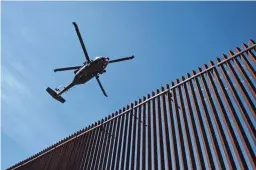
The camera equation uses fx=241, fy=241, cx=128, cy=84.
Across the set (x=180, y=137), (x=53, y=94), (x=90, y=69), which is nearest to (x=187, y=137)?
(x=180, y=137)

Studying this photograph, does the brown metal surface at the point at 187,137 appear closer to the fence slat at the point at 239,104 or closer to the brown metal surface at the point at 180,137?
the brown metal surface at the point at 180,137

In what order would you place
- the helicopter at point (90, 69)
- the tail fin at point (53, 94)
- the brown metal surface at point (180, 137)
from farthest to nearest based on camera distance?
the tail fin at point (53, 94)
the helicopter at point (90, 69)
the brown metal surface at point (180, 137)

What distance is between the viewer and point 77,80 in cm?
1249

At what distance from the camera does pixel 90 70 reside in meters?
12.0

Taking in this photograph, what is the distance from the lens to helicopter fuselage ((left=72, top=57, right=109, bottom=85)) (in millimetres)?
11859

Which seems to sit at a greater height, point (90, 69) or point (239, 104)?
point (90, 69)

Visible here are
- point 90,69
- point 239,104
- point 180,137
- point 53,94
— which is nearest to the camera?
point 239,104

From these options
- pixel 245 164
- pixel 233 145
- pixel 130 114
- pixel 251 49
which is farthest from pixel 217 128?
pixel 130 114

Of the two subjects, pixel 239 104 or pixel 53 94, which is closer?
pixel 239 104

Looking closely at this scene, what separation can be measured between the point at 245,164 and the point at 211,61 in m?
1.87

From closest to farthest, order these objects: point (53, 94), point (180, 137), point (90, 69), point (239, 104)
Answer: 1. point (239, 104)
2. point (180, 137)
3. point (90, 69)
4. point (53, 94)

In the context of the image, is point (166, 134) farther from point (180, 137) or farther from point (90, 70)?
point (90, 70)

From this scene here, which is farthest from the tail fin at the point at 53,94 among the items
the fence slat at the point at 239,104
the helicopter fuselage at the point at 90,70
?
the fence slat at the point at 239,104

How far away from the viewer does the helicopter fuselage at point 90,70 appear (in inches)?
467
